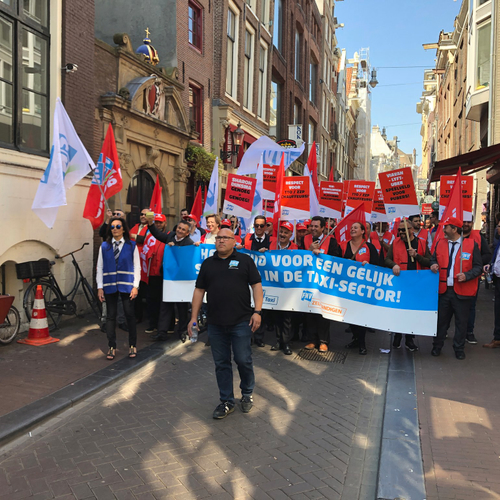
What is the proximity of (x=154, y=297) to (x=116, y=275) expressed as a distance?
70.2 inches

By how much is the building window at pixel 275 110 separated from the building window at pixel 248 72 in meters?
4.42

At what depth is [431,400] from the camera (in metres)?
5.58

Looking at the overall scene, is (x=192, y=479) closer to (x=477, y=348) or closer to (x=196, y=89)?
(x=477, y=348)

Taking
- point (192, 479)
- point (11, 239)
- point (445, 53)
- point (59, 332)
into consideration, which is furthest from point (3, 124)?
point (445, 53)

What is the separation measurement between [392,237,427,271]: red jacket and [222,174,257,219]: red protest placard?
265 centimetres

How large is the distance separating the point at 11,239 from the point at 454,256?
6.91m

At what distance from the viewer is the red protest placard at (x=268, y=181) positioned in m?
9.88

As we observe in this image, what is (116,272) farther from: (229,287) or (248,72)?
(248,72)

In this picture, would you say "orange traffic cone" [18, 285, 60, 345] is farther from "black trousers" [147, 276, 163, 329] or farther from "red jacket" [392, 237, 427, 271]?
"red jacket" [392, 237, 427, 271]

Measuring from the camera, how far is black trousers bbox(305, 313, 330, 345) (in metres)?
7.75

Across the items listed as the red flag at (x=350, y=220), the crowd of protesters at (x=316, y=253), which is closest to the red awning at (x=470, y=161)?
the crowd of protesters at (x=316, y=253)

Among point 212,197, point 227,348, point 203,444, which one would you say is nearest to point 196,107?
point 212,197

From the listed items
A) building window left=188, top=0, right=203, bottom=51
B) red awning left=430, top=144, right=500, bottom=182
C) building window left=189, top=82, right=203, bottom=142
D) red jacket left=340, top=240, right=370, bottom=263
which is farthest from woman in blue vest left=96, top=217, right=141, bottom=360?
building window left=188, top=0, right=203, bottom=51

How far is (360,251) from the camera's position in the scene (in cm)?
768
